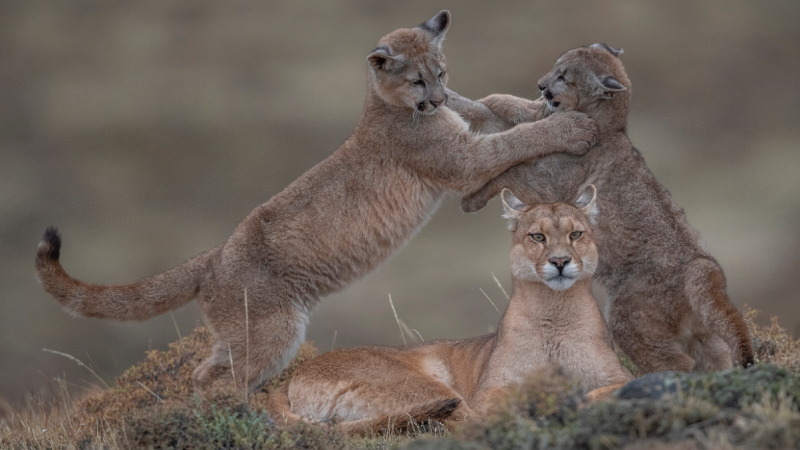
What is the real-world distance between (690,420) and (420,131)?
4.67m

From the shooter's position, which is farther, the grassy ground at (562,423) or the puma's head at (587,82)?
the puma's head at (587,82)

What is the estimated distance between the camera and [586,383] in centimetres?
635

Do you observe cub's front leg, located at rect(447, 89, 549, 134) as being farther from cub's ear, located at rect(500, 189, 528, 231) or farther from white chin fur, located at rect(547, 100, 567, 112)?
cub's ear, located at rect(500, 189, 528, 231)

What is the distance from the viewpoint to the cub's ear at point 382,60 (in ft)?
28.0

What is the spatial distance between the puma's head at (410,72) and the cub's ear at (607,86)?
162 centimetres

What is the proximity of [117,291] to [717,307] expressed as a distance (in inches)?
223

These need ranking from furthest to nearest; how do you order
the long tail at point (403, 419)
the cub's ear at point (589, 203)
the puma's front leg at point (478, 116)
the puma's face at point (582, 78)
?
1. the puma's front leg at point (478, 116)
2. the puma's face at point (582, 78)
3. the cub's ear at point (589, 203)
4. the long tail at point (403, 419)

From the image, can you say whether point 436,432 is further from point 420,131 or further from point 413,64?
point 413,64

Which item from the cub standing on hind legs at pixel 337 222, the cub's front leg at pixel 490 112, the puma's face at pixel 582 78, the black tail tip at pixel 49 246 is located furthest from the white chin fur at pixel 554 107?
the black tail tip at pixel 49 246

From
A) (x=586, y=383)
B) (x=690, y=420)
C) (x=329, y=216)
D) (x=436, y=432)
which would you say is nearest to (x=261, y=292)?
(x=329, y=216)

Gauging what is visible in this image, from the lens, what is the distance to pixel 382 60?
8.70 m

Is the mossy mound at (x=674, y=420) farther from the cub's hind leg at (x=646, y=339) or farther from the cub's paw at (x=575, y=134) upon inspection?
the cub's paw at (x=575, y=134)

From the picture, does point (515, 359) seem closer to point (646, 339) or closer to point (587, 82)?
point (646, 339)

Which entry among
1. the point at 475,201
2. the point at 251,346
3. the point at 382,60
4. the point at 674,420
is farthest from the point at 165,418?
the point at 382,60
